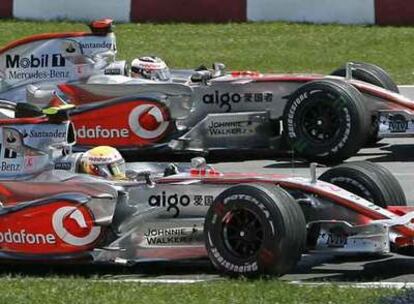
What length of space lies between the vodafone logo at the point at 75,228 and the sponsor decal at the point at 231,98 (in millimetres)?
4762

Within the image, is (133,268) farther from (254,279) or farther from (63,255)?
(254,279)

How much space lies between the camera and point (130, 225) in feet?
32.4

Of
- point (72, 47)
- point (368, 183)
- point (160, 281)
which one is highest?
point (72, 47)

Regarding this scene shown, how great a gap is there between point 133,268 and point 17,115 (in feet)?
10.6

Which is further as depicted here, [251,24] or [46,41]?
[251,24]

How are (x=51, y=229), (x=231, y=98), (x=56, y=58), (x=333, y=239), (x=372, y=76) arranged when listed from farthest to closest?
(x=56, y=58)
(x=372, y=76)
(x=231, y=98)
(x=51, y=229)
(x=333, y=239)

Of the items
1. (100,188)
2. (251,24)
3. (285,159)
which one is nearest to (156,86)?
(285,159)

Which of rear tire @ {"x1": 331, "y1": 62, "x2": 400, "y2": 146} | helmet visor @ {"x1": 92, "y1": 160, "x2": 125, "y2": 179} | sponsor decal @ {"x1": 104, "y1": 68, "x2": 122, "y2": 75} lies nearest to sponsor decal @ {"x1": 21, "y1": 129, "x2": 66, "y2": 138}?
helmet visor @ {"x1": 92, "y1": 160, "x2": 125, "y2": 179}

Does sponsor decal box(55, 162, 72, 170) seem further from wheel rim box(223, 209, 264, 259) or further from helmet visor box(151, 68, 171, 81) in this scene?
helmet visor box(151, 68, 171, 81)

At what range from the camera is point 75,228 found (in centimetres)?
983

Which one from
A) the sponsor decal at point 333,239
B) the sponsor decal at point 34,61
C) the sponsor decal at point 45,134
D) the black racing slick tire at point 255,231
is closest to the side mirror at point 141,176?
the black racing slick tire at point 255,231

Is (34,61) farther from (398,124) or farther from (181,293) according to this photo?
(181,293)

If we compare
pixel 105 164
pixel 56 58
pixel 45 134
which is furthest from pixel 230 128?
pixel 105 164

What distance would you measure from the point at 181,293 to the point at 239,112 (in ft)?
18.9
